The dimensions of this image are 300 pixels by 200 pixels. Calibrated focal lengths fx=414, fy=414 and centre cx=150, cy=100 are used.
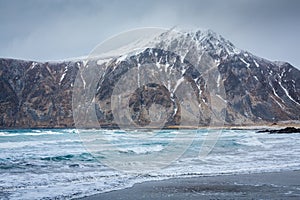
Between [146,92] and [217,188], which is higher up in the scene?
[146,92]

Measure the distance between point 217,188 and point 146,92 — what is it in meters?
149

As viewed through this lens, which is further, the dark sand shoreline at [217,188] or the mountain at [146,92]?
the mountain at [146,92]

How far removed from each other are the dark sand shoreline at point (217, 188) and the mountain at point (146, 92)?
414ft

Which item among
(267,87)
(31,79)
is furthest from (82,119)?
(267,87)

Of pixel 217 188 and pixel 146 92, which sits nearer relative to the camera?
pixel 217 188

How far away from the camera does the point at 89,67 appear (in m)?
180

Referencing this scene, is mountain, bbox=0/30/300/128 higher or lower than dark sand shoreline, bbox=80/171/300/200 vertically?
higher

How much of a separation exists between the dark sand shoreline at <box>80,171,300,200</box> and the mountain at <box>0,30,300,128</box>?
12613cm

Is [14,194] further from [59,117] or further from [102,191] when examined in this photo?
[59,117]

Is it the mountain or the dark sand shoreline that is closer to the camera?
the dark sand shoreline

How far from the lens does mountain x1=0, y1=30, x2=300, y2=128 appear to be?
155750 mm

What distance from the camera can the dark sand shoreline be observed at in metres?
14.6

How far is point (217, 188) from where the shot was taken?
1653 cm

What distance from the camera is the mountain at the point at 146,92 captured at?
511 ft
